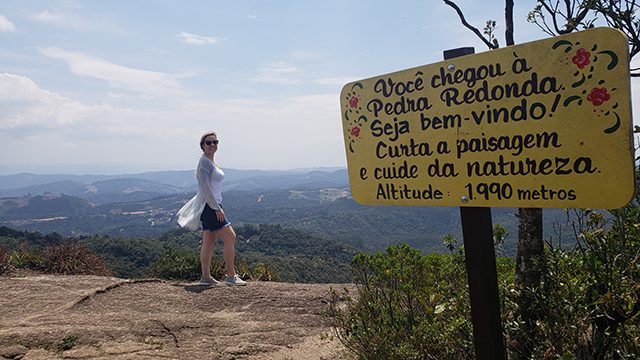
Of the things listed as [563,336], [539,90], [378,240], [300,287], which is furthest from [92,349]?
[378,240]

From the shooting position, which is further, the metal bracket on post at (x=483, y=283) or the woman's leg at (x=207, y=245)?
the woman's leg at (x=207, y=245)

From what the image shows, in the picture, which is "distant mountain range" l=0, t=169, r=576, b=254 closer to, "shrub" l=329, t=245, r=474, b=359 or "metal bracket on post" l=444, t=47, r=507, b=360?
"shrub" l=329, t=245, r=474, b=359

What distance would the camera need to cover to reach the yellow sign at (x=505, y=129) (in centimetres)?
147

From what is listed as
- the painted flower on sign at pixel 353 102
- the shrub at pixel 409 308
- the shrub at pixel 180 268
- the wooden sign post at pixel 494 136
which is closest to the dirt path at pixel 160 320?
the shrub at pixel 409 308

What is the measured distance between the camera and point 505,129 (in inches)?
66.3

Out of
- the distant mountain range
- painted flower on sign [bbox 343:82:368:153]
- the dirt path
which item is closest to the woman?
the dirt path

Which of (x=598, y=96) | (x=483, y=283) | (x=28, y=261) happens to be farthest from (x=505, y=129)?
(x=28, y=261)

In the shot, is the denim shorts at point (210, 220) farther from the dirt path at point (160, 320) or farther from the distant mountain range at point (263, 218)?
the distant mountain range at point (263, 218)

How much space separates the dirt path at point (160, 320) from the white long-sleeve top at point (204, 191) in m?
0.82

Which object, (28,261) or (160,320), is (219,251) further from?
(160,320)

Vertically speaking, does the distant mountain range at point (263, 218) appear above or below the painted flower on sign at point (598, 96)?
below

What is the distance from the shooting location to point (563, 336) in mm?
2055

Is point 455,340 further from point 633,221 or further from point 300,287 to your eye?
point 300,287

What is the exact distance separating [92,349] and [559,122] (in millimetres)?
3562
